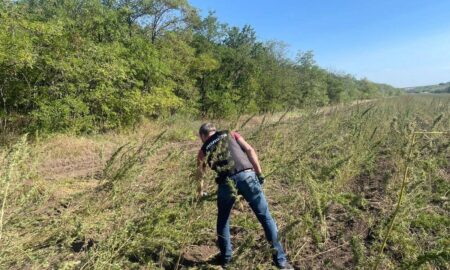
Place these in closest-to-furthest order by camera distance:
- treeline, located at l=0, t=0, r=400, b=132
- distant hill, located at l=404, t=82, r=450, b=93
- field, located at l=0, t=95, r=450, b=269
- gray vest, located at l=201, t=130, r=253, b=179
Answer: field, located at l=0, t=95, r=450, b=269
gray vest, located at l=201, t=130, r=253, b=179
treeline, located at l=0, t=0, r=400, b=132
distant hill, located at l=404, t=82, r=450, b=93

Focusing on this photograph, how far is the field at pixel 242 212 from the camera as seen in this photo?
359cm

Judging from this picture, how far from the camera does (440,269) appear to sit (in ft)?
13.7

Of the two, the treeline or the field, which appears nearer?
the field

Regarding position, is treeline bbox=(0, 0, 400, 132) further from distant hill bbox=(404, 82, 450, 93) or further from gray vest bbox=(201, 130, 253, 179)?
→ distant hill bbox=(404, 82, 450, 93)

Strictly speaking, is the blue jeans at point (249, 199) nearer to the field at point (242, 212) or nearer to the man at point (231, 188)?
the man at point (231, 188)

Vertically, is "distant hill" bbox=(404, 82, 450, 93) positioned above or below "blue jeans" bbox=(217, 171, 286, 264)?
above

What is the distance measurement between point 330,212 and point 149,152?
3275 millimetres

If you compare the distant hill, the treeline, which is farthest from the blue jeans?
the distant hill

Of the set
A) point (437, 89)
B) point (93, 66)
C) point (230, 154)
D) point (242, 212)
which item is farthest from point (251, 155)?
point (437, 89)

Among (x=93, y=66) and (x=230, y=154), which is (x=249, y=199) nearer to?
(x=230, y=154)

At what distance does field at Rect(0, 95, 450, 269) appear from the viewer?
3.59m

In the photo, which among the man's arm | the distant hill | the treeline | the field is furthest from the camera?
the distant hill

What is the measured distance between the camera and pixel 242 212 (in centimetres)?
616

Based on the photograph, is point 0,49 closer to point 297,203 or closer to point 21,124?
point 21,124
